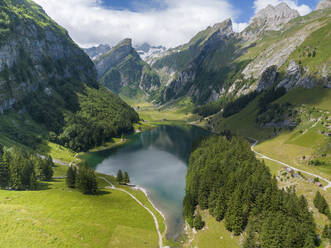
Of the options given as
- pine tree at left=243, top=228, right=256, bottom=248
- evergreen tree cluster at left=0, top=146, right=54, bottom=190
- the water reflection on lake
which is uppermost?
evergreen tree cluster at left=0, top=146, right=54, bottom=190

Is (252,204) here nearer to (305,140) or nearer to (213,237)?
(213,237)

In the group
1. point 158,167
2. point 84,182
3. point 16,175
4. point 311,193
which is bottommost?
point 158,167

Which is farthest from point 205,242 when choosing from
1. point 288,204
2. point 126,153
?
point 126,153

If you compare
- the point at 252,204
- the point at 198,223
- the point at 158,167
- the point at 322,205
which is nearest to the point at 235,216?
the point at 252,204

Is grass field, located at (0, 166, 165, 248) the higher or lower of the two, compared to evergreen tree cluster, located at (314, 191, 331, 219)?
lower

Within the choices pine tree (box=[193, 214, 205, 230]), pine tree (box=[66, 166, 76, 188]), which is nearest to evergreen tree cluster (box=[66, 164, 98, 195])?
pine tree (box=[66, 166, 76, 188])

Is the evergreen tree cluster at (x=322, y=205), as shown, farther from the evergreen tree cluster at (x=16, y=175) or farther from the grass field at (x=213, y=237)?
the evergreen tree cluster at (x=16, y=175)

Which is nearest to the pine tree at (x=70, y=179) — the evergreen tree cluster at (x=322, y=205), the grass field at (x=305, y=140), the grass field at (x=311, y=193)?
the grass field at (x=311, y=193)

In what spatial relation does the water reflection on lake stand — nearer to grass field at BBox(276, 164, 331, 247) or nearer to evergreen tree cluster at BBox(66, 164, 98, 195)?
evergreen tree cluster at BBox(66, 164, 98, 195)
